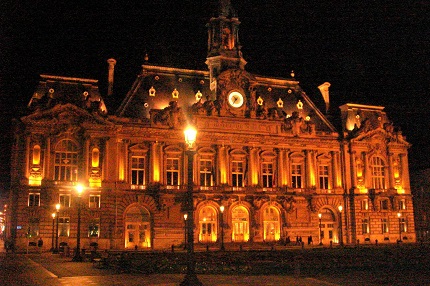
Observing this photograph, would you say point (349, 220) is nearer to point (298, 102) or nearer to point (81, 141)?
point (298, 102)

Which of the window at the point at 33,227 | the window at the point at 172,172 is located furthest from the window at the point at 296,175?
the window at the point at 33,227

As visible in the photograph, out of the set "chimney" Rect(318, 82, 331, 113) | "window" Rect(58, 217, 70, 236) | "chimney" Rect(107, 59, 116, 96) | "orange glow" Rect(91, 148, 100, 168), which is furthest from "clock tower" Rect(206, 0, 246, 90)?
"window" Rect(58, 217, 70, 236)

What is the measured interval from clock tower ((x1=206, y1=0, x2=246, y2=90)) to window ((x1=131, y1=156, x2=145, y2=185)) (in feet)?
46.9

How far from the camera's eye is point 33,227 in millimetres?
54844

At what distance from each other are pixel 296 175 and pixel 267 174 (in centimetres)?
445

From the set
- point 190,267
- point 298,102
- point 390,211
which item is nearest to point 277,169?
point 298,102

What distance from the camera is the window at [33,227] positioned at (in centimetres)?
5456

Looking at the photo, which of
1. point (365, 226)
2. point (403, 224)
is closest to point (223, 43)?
point (365, 226)

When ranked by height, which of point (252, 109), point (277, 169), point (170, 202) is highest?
point (252, 109)

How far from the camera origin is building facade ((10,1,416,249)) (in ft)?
186

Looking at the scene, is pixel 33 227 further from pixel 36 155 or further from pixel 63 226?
pixel 36 155

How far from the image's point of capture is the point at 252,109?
6594 cm

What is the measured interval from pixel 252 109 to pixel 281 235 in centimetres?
1672

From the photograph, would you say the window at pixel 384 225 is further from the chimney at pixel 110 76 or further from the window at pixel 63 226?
the window at pixel 63 226
